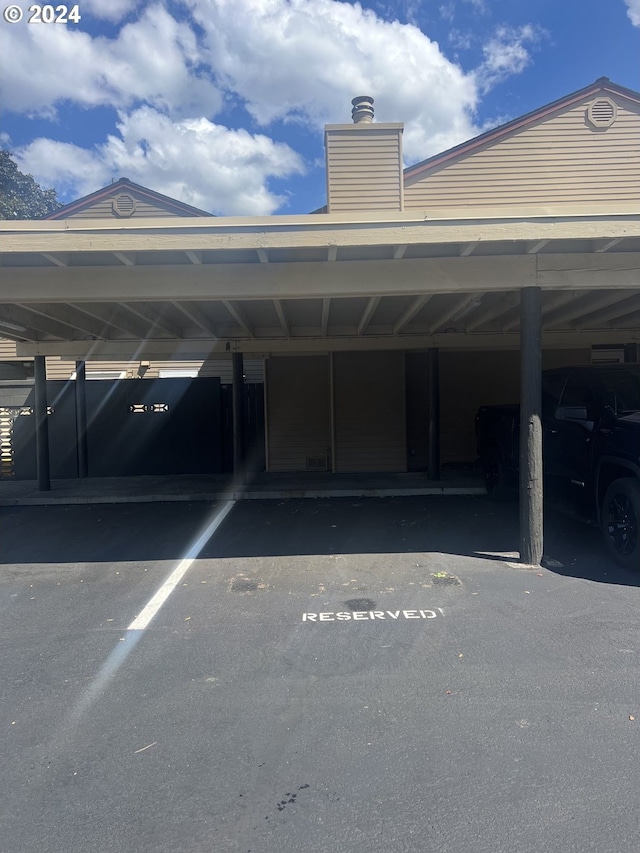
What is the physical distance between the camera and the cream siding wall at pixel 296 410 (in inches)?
512

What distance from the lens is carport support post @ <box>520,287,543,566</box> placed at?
639 cm

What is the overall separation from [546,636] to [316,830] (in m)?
2.61

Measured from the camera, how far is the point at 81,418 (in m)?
13.2

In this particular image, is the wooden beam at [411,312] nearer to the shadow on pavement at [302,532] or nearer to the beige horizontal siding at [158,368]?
the shadow on pavement at [302,532]

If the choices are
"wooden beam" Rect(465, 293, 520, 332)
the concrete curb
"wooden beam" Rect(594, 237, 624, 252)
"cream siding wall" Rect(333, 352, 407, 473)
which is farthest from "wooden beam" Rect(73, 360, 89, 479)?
"wooden beam" Rect(594, 237, 624, 252)

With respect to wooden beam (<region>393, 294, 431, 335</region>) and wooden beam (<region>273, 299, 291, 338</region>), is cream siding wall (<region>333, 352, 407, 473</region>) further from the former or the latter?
wooden beam (<region>273, 299, 291, 338</region>)

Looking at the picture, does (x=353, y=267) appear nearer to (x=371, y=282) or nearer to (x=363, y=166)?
(x=371, y=282)

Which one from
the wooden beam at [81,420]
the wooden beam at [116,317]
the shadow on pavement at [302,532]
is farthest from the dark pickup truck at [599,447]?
the wooden beam at [81,420]

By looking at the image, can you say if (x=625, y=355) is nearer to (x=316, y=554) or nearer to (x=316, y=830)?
(x=316, y=554)

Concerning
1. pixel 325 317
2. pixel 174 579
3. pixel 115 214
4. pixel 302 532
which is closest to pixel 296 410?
pixel 325 317

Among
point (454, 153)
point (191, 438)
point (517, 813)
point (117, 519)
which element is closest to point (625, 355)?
point (454, 153)

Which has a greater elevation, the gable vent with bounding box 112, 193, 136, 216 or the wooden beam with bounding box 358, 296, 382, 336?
the gable vent with bounding box 112, 193, 136, 216

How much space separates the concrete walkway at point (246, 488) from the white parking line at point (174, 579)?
5.18 ft

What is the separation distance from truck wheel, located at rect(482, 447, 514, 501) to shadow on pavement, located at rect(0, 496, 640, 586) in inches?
7.8
